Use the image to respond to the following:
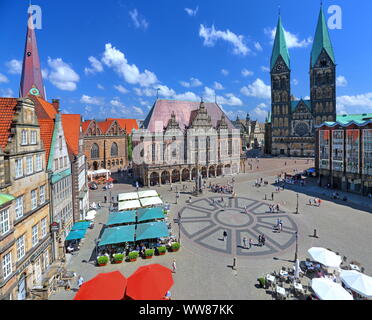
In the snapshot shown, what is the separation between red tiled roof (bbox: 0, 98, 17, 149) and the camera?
13.3m

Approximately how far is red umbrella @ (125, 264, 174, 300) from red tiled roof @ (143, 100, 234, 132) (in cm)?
3718

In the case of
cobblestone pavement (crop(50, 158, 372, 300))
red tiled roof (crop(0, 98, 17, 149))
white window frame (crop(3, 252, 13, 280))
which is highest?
red tiled roof (crop(0, 98, 17, 149))

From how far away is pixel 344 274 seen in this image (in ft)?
46.3

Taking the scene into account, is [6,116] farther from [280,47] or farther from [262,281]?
[280,47]

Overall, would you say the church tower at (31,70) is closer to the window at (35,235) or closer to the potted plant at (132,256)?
the window at (35,235)

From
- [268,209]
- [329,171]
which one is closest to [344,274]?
[268,209]

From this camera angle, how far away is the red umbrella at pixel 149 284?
458 inches

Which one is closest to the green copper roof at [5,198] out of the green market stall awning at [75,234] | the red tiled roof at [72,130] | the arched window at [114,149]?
the green market stall awning at [75,234]

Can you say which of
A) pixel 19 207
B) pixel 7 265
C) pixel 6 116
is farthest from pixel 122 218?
pixel 6 116

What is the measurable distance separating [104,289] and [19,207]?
25.1ft

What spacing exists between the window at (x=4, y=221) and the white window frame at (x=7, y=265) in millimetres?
1452

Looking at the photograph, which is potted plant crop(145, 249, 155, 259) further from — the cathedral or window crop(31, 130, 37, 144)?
the cathedral

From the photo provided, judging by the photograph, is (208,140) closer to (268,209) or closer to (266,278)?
(268,209)

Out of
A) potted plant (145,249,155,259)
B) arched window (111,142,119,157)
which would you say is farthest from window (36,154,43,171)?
arched window (111,142,119,157)
